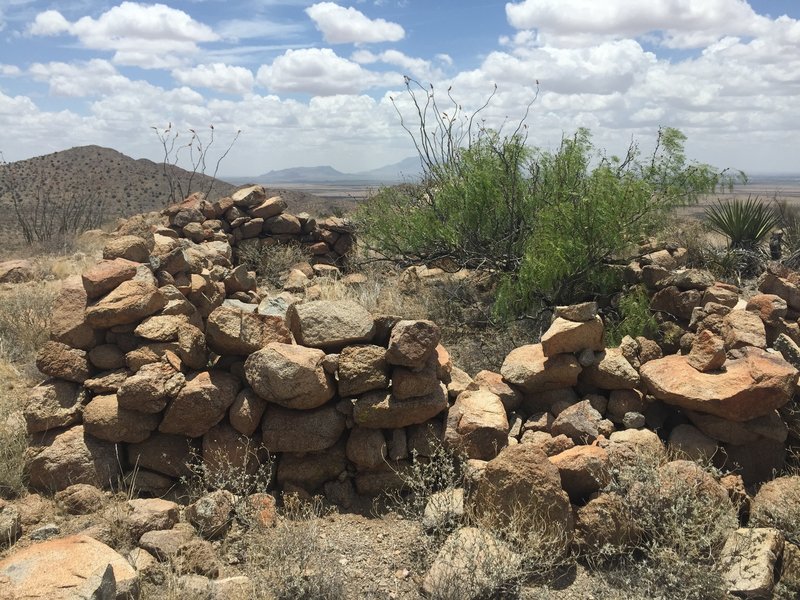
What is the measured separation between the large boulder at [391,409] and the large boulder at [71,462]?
1881 millimetres

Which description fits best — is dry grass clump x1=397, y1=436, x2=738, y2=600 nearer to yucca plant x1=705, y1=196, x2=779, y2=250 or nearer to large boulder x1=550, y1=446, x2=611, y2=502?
large boulder x1=550, y1=446, x2=611, y2=502

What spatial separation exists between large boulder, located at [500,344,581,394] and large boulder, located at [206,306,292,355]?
1.92 metres

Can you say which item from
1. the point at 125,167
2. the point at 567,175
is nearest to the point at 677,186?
the point at 567,175

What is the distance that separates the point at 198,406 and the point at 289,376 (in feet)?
2.39

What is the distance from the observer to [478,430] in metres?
4.53

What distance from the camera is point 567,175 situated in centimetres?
805

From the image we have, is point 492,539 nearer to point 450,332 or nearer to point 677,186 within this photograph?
point 450,332

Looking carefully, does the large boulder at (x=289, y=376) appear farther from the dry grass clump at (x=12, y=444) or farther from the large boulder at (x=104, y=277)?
the dry grass clump at (x=12, y=444)

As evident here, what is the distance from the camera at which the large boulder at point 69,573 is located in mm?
2932

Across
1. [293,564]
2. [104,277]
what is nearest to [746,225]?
[293,564]

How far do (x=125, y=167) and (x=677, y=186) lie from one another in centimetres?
5233

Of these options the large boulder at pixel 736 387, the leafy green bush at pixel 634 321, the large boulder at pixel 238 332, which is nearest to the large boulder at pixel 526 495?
the large boulder at pixel 736 387

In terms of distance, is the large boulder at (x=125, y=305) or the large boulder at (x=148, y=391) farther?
the large boulder at (x=125, y=305)

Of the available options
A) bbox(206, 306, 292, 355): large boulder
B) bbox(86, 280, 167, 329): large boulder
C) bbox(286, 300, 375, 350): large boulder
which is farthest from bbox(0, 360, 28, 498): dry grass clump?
bbox(286, 300, 375, 350): large boulder
